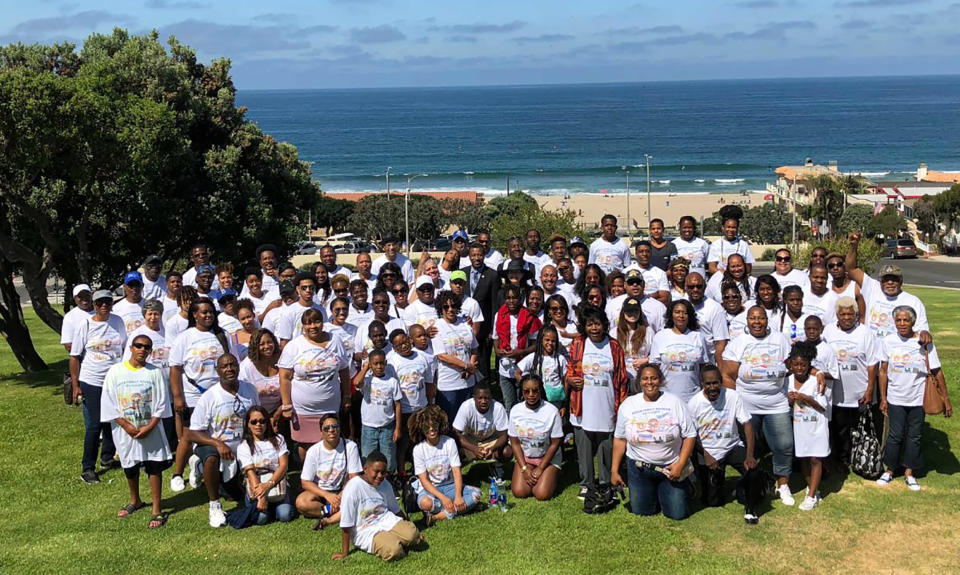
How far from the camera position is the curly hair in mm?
8064

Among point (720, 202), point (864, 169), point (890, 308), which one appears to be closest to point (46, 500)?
point (890, 308)

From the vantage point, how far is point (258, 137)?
930 inches

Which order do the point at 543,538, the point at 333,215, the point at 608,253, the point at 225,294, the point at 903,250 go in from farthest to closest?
the point at 333,215 → the point at 903,250 → the point at 608,253 → the point at 225,294 → the point at 543,538

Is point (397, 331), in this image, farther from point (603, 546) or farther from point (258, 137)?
point (258, 137)

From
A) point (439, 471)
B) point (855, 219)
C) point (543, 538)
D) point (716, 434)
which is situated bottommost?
point (855, 219)

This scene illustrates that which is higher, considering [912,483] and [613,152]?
[613,152]

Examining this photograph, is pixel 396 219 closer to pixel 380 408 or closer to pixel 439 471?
pixel 380 408

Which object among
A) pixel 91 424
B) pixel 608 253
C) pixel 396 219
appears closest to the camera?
pixel 91 424

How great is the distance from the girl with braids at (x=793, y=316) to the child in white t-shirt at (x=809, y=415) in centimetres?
37

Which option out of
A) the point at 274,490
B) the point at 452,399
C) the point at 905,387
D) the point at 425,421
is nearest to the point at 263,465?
the point at 274,490

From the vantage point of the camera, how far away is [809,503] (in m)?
8.02

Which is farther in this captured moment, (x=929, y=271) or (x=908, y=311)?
(x=929, y=271)

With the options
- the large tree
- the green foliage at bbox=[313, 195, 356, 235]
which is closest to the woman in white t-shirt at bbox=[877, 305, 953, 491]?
the large tree

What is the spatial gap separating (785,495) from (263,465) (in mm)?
4750
